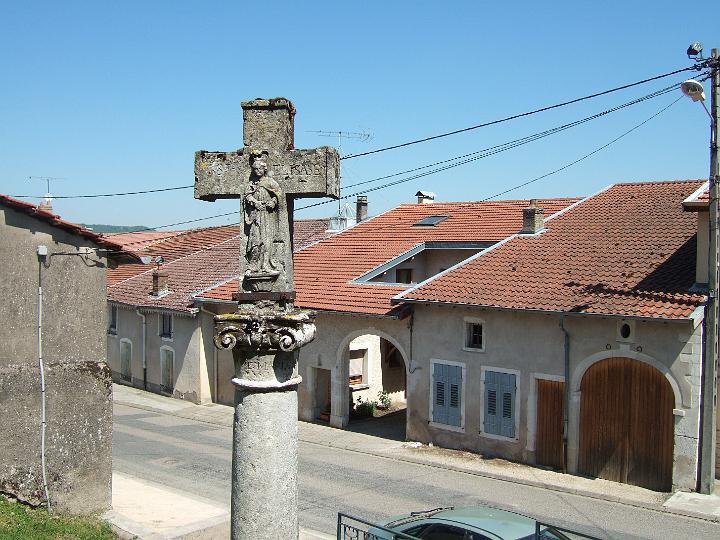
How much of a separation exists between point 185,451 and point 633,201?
15017mm

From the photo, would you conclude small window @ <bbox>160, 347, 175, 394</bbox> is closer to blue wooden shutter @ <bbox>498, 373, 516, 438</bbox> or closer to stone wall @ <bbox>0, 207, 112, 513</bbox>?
blue wooden shutter @ <bbox>498, 373, 516, 438</bbox>

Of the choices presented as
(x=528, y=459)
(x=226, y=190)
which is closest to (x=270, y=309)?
(x=226, y=190)

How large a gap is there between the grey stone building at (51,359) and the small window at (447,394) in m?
9.81

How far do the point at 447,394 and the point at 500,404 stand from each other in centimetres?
161

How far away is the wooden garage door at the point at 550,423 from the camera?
17.5 meters

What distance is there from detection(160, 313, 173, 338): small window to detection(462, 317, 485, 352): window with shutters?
1292 centimetres

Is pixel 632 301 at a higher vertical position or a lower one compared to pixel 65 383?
higher

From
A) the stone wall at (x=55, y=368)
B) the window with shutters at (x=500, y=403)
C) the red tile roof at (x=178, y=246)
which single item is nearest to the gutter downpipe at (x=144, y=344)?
the red tile roof at (x=178, y=246)

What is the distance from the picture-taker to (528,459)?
59.2 ft

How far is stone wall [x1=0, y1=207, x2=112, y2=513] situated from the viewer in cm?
1156

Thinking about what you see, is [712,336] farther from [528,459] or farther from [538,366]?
[528,459]

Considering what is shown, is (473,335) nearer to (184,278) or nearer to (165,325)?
(165,325)

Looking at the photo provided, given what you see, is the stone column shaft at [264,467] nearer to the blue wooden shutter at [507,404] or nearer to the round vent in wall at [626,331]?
the round vent in wall at [626,331]

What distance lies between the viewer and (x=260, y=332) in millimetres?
5430
